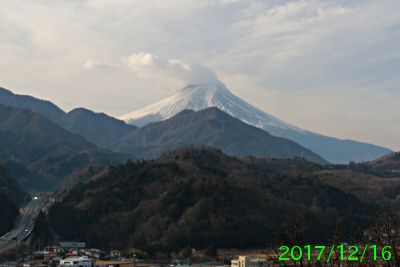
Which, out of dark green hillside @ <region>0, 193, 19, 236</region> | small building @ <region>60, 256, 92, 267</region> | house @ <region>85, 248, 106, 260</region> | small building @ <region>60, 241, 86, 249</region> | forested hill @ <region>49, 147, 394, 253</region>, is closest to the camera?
small building @ <region>60, 256, 92, 267</region>

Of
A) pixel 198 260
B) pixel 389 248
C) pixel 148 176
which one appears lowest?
pixel 198 260

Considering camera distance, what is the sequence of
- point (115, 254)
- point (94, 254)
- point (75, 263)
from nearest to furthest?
point (75, 263) < point (94, 254) < point (115, 254)

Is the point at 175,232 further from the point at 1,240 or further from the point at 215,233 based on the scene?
the point at 1,240

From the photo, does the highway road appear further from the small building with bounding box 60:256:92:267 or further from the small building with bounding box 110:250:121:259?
the small building with bounding box 60:256:92:267

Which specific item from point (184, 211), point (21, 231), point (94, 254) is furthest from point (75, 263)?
point (184, 211)

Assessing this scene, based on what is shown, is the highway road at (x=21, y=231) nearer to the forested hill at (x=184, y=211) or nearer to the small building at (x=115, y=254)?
the forested hill at (x=184, y=211)

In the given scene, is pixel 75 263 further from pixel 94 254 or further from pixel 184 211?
pixel 184 211

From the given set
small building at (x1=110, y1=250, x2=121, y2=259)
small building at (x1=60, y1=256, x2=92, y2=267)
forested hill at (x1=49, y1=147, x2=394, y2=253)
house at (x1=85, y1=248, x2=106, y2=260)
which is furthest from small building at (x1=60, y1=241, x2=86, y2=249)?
small building at (x1=60, y1=256, x2=92, y2=267)

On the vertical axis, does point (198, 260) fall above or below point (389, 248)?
below

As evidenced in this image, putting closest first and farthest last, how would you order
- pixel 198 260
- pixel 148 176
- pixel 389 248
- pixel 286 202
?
pixel 389 248, pixel 198 260, pixel 286 202, pixel 148 176

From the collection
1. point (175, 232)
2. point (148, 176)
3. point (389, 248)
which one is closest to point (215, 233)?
point (175, 232)

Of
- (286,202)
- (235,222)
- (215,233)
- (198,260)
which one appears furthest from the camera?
(286,202)
